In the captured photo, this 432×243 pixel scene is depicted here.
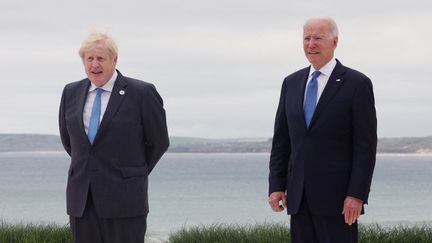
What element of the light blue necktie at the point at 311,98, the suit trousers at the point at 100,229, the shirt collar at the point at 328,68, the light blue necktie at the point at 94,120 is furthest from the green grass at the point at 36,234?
the shirt collar at the point at 328,68

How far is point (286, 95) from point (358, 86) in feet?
1.31

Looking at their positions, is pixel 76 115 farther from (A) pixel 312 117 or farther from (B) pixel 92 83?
(A) pixel 312 117

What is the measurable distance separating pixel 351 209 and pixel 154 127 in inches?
41.4

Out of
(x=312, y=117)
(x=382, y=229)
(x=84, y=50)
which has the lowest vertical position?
(x=382, y=229)

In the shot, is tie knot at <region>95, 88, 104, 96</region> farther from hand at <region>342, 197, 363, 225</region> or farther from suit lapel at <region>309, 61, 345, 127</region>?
hand at <region>342, 197, 363, 225</region>

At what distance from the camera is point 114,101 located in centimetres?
443

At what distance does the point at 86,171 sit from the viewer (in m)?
4.41

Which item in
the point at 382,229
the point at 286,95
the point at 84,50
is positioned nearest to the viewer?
the point at 84,50

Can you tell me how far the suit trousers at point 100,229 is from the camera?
4.41 m

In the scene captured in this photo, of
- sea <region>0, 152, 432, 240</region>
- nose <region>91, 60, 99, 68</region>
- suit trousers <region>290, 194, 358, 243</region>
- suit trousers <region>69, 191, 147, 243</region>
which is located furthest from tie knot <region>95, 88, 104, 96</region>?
sea <region>0, 152, 432, 240</region>

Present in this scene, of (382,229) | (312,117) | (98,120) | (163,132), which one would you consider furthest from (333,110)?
(382,229)

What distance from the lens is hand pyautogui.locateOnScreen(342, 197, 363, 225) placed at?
14.2 ft

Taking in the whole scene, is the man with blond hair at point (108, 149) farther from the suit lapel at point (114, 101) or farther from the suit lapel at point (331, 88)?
the suit lapel at point (331, 88)

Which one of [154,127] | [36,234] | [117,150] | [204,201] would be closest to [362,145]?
[154,127]
